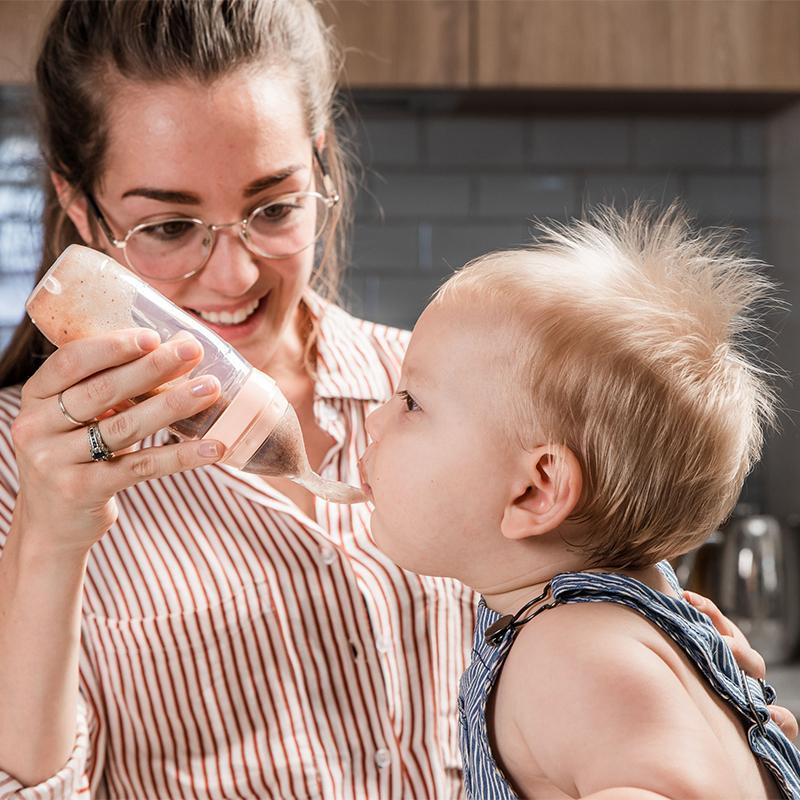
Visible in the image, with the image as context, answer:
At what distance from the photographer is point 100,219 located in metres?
1.38

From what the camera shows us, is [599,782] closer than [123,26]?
Yes

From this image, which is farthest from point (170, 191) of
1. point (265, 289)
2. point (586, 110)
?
point (586, 110)

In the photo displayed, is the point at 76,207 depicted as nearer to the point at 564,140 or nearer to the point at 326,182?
the point at 326,182

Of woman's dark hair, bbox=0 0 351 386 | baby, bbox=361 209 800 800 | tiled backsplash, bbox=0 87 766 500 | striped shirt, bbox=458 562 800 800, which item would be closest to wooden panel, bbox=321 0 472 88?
tiled backsplash, bbox=0 87 766 500

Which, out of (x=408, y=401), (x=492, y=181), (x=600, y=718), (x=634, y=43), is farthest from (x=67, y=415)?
(x=492, y=181)

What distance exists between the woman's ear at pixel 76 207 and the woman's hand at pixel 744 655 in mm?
840

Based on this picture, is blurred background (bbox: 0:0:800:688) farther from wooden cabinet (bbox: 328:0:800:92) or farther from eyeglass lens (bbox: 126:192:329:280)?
eyeglass lens (bbox: 126:192:329:280)

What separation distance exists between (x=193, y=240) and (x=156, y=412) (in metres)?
0.40

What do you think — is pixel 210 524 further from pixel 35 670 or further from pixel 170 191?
pixel 170 191

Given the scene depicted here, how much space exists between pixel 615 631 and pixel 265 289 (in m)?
0.67

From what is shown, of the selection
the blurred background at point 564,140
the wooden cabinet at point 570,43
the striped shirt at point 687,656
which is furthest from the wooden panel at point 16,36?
the striped shirt at point 687,656

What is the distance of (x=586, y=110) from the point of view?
2857 millimetres

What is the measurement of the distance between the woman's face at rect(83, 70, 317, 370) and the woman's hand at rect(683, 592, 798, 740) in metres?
0.61

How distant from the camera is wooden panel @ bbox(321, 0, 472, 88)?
8.21 feet
